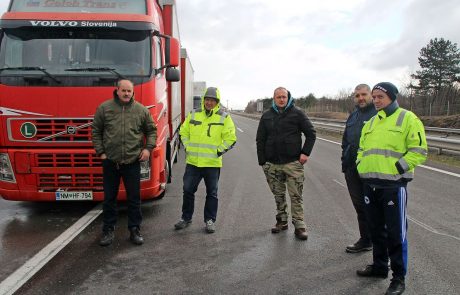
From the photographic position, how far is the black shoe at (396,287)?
363 centimetres

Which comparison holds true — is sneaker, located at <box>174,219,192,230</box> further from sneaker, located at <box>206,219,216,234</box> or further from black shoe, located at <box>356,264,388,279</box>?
black shoe, located at <box>356,264,388,279</box>

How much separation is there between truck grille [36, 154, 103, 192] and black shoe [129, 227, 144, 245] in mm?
873

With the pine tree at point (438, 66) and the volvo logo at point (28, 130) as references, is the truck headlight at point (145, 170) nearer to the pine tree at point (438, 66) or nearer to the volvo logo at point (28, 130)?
the volvo logo at point (28, 130)

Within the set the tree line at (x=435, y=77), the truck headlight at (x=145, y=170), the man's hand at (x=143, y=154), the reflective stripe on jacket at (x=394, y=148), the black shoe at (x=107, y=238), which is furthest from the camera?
the tree line at (x=435, y=77)

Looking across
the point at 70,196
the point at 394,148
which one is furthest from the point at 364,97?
the point at 70,196

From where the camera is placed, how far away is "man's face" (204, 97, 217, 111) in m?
5.41

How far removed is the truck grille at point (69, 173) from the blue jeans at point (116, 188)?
0.57 meters

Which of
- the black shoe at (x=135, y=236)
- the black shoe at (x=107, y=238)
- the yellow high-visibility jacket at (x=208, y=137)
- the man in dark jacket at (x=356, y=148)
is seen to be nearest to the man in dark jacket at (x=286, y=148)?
the yellow high-visibility jacket at (x=208, y=137)

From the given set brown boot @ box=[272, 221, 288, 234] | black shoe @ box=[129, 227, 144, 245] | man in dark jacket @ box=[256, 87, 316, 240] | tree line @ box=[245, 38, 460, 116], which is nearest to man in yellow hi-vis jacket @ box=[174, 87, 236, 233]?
man in dark jacket @ box=[256, 87, 316, 240]

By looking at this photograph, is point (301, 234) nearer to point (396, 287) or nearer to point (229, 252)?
point (229, 252)

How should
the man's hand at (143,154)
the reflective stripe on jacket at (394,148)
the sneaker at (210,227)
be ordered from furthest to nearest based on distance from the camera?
the sneaker at (210,227) < the man's hand at (143,154) < the reflective stripe on jacket at (394,148)

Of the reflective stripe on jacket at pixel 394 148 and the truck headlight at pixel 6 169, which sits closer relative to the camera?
the reflective stripe on jacket at pixel 394 148

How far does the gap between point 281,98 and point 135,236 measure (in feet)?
7.88

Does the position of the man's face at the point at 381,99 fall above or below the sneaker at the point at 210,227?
above
